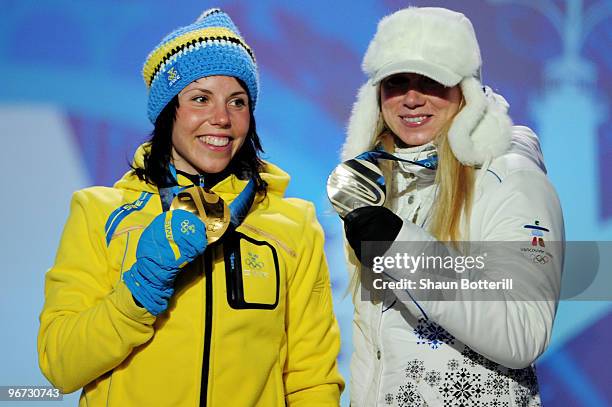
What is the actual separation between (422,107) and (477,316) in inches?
20.0

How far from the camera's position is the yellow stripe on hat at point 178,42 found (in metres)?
1.77

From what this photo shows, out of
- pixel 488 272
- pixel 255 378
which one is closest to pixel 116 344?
pixel 255 378

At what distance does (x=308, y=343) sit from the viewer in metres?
1.78

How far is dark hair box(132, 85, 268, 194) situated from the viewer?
175 cm

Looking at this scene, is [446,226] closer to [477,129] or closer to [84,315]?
[477,129]

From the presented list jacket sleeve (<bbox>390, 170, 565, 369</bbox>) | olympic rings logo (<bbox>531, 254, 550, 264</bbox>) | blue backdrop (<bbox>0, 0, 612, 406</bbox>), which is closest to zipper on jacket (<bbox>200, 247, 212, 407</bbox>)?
jacket sleeve (<bbox>390, 170, 565, 369</bbox>)

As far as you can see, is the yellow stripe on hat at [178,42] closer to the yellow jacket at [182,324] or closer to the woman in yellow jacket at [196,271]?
the woman in yellow jacket at [196,271]

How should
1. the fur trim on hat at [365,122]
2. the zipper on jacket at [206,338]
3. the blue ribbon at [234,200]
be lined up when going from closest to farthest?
the zipper on jacket at [206,338] < the blue ribbon at [234,200] < the fur trim on hat at [365,122]

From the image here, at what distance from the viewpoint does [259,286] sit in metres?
1.69

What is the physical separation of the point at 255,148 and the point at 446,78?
0.47 metres

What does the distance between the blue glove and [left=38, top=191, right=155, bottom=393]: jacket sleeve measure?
0.02 metres

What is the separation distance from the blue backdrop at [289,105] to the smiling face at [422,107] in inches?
43.4

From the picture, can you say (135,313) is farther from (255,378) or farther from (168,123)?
(168,123)

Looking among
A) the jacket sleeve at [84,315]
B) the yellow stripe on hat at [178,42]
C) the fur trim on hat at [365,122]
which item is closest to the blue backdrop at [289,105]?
the fur trim on hat at [365,122]
